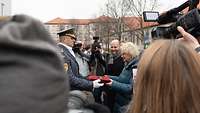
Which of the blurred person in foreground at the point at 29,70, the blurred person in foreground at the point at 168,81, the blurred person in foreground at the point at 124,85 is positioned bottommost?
the blurred person in foreground at the point at 124,85

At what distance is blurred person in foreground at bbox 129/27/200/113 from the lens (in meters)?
1.88

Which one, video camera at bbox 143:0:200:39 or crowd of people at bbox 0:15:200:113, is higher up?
video camera at bbox 143:0:200:39

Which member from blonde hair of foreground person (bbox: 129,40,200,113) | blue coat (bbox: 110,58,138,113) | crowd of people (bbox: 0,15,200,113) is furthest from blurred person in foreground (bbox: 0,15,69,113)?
blue coat (bbox: 110,58,138,113)

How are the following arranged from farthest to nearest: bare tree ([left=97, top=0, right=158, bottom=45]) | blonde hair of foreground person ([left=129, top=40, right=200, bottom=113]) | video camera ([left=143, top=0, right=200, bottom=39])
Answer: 1. bare tree ([left=97, top=0, right=158, bottom=45])
2. video camera ([left=143, top=0, right=200, bottom=39])
3. blonde hair of foreground person ([left=129, top=40, right=200, bottom=113])

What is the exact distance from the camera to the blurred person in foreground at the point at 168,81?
6.18 feet

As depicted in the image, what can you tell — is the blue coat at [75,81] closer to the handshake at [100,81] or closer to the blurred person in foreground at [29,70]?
the handshake at [100,81]

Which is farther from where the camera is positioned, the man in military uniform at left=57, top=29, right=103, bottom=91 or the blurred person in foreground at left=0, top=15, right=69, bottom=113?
the man in military uniform at left=57, top=29, right=103, bottom=91

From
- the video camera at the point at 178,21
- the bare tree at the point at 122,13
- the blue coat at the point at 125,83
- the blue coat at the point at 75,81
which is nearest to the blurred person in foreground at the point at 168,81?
the video camera at the point at 178,21

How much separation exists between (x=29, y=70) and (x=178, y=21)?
2295 millimetres

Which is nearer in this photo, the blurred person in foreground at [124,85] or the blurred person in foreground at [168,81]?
the blurred person in foreground at [168,81]

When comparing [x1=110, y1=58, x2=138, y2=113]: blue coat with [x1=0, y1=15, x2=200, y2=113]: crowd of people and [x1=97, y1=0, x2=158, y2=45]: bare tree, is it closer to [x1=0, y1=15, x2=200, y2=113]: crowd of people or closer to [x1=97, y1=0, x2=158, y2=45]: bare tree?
[x1=0, y1=15, x2=200, y2=113]: crowd of people

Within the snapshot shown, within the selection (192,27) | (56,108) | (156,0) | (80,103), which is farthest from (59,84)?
(156,0)

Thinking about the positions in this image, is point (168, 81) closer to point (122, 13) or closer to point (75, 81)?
point (75, 81)

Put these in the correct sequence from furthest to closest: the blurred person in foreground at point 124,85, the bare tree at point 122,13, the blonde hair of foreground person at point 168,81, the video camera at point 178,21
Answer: the bare tree at point 122,13
the blurred person in foreground at point 124,85
the video camera at point 178,21
the blonde hair of foreground person at point 168,81
